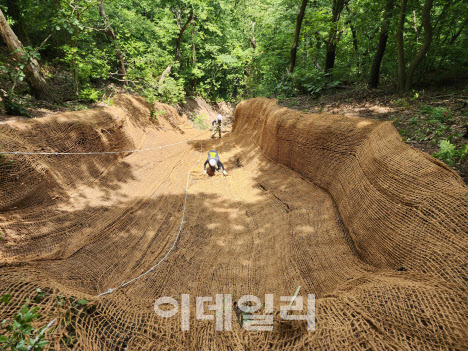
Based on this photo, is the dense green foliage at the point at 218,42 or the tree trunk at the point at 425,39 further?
the dense green foliage at the point at 218,42

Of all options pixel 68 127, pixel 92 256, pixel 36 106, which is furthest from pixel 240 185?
pixel 36 106

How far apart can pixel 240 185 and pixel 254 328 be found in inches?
193

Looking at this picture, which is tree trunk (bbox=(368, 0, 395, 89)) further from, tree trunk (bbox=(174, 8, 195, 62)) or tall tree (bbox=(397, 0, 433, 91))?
tree trunk (bbox=(174, 8, 195, 62))

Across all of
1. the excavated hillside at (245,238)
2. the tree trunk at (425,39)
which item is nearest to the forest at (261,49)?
the tree trunk at (425,39)

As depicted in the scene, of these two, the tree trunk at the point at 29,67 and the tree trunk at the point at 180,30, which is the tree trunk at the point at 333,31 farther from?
the tree trunk at the point at 180,30

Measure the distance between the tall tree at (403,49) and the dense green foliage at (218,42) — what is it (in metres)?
0.36

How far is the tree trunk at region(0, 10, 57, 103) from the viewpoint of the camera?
19.0 feet

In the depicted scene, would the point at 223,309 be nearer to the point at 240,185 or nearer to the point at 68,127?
the point at 240,185

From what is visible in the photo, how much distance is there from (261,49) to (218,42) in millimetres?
8684

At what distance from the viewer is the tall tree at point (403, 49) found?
4582 millimetres

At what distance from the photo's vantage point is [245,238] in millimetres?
4164

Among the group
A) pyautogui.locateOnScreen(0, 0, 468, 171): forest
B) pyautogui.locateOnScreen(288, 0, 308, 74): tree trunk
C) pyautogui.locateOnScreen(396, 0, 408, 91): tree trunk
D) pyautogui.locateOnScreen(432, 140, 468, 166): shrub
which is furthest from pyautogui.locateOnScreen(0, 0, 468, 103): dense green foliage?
pyautogui.locateOnScreen(432, 140, 468, 166): shrub

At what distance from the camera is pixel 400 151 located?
3111 millimetres

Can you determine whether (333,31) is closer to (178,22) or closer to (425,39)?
(425,39)
